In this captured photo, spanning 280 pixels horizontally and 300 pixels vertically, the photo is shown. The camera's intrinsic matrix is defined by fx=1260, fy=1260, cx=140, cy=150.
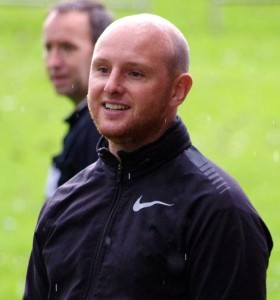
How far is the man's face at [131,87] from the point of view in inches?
173

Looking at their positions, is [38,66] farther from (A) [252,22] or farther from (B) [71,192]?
(B) [71,192]

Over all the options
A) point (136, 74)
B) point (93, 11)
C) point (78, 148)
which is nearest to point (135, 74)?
point (136, 74)

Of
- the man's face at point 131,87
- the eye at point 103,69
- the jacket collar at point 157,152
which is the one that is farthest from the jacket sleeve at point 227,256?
the eye at point 103,69

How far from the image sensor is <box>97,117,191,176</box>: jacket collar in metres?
4.41

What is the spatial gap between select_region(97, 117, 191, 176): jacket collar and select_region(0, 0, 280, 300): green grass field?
5.68 meters

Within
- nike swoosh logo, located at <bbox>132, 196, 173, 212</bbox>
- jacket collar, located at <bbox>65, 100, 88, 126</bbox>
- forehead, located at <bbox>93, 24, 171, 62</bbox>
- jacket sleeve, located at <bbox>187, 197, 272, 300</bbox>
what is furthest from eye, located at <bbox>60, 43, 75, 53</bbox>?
jacket sleeve, located at <bbox>187, 197, 272, 300</bbox>

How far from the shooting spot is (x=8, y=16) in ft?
81.3

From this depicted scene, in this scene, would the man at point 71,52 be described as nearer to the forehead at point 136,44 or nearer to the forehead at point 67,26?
the forehead at point 67,26

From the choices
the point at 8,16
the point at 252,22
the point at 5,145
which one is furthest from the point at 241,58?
the point at 5,145

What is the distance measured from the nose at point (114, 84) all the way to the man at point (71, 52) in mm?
1838

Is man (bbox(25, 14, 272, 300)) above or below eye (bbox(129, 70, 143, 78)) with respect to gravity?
below

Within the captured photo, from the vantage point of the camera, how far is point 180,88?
14.7ft

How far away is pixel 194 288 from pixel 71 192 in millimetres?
666

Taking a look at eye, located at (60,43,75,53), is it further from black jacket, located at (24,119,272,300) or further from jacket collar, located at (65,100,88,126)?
black jacket, located at (24,119,272,300)
